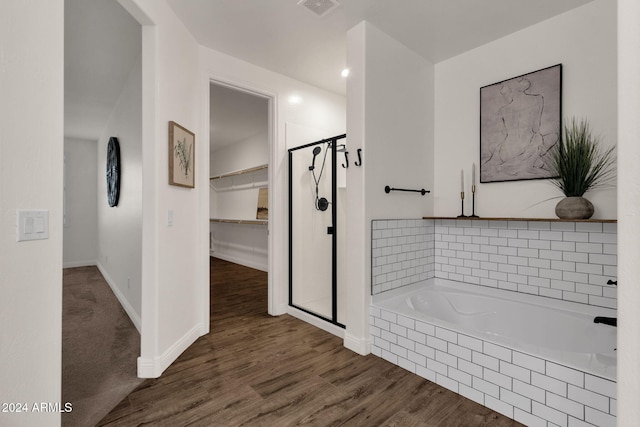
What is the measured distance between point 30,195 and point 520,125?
9.66ft

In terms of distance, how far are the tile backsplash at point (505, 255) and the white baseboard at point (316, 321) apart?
1.85 feet

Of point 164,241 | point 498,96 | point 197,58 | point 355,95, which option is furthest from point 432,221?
point 197,58

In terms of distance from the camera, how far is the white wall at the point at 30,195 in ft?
3.32

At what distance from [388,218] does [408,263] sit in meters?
0.47

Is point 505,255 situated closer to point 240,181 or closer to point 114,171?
point 114,171

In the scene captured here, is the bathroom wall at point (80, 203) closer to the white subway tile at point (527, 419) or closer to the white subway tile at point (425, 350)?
the white subway tile at point (425, 350)

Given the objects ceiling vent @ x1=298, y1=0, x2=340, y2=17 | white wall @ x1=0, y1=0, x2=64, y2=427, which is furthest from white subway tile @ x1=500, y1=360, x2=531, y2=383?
ceiling vent @ x1=298, y1=0, x2=340, y2=17

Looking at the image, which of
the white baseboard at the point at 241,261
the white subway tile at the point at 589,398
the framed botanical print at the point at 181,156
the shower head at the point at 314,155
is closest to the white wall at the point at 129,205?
the framed botanical print at the point at 181,156

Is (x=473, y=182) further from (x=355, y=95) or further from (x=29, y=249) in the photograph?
(x=29, y=249)

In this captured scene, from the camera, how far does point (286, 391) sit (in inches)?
74.2

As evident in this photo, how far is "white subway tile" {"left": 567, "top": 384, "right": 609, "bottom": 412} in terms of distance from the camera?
55.6 inches

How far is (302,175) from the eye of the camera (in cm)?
325

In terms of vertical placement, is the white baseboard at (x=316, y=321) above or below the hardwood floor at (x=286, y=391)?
above

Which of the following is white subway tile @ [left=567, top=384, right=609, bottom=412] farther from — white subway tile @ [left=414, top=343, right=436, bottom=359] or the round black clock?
the round black clock
